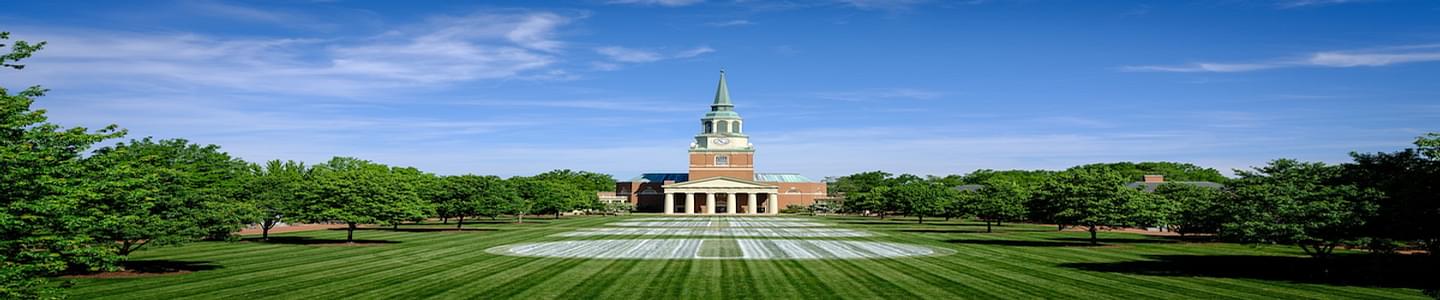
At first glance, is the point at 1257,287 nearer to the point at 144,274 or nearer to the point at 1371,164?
the point at 1371,164

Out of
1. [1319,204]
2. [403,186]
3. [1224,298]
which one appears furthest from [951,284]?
[403,186]

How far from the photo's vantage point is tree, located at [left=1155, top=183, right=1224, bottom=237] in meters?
45.5

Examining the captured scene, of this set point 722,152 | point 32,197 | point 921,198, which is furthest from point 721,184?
point 32,197

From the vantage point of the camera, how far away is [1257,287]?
26.7m

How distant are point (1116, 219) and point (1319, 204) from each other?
72.3 ft

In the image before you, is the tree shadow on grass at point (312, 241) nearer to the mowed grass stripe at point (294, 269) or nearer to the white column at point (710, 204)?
the mowed grass stripe at point (294, 269)

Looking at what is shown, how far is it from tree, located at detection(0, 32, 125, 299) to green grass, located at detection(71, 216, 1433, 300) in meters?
5.58

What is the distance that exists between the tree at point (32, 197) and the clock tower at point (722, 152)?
431 feet

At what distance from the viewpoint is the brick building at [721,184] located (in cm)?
14450

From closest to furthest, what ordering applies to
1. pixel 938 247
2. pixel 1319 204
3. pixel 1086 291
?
pixel 1086 291 < pixel 1319 204 < pixel 938 247

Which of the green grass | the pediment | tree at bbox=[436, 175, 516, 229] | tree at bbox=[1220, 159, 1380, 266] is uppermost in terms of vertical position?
the pediment

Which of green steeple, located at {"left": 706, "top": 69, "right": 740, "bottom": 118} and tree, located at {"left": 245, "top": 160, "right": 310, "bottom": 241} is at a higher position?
green steeple, located at {"left": 706, "top": 69, "right": 740, "bottom": 118}

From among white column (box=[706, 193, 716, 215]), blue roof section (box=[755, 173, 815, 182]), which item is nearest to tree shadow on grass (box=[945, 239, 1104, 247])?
white column (box=[706, 193, 716, 215])

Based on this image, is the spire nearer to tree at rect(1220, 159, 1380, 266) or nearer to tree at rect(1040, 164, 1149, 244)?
tree at rect(1040, 164, 1149, 244)
